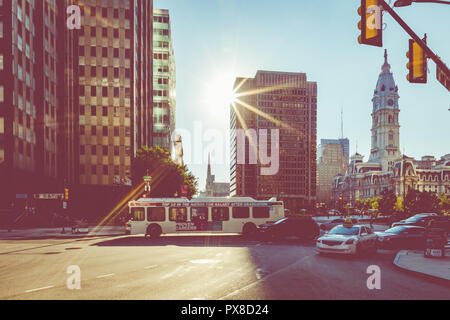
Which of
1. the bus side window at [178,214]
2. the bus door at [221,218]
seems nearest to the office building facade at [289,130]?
the bus door at [221,218]

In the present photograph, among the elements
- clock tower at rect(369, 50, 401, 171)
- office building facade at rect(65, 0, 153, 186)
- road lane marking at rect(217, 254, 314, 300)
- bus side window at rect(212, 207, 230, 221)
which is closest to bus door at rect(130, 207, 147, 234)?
bus side window at rect(212, 207, 230, 221)

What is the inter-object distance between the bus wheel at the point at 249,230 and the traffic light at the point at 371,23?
2302cm

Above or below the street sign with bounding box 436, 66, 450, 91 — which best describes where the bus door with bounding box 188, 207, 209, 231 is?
below

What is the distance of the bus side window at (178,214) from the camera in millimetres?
28984

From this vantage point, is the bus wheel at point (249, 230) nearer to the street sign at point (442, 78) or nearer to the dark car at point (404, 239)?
the dark car at point (404, 239)

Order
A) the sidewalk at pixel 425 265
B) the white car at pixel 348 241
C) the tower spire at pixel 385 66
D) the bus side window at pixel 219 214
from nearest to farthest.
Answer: the sidewalk at pixel 425 265 → the white car at pixel 348 241 → the bus side window at pixel 219 214 → the tower spire at pixel 385 66

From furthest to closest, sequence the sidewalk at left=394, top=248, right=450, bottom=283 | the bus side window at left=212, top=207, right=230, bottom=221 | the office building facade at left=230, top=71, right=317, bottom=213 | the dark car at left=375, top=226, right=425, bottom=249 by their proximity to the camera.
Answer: the office building facade at left=230, top=71, right=317, bottom=213, the bus side window at left=212, top=207, right=230, bottom=221, the dark car at left=375, top=226, right=425, bottom=249, the sidewalk at left=394, top=248, right=450, bottom=283

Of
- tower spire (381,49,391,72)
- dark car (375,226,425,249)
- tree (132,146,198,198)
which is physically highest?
tower spire (381,49,391,72)

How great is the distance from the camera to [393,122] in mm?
193375

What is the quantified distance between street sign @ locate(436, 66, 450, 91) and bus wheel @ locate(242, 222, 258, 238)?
21449 millimetres

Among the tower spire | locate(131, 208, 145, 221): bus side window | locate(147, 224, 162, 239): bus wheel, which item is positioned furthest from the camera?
the tower spire

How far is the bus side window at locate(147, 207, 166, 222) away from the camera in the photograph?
1131 inches

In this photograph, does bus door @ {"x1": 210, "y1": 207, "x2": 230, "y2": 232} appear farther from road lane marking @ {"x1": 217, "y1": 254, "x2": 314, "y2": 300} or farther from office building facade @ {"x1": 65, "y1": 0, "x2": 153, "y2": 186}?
office building facade @ {"x1": 65, "y1": 0, "x2": 153, "y2": 186}

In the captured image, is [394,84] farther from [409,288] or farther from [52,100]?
[409,288]
